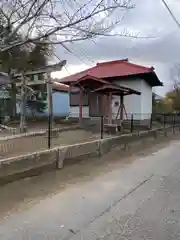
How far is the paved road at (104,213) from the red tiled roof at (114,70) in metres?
15.1

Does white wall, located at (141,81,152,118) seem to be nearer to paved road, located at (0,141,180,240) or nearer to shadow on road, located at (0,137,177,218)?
shadow on road, located at (0,137,177,218)

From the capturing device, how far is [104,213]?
4.65 metres

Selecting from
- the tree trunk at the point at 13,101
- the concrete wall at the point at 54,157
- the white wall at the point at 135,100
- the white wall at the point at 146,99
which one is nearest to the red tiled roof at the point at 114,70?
the white wall at the point at 135,100

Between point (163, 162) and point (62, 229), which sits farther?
point (163, 162)

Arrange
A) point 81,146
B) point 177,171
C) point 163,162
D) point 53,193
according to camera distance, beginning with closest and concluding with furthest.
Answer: point 53,193, point 177,171, point 81,146, point 163,162

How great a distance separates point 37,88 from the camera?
28234 mm

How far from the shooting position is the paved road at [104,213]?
12.6 ft

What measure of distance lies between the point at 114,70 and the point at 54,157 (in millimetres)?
17079

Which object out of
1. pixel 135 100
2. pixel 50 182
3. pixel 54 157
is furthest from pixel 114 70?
pixel 50 182

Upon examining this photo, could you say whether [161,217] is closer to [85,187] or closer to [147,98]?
[85,187]

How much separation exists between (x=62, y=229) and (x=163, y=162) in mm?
6154

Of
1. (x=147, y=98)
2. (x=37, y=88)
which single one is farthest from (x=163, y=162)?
(x=37, y=88)

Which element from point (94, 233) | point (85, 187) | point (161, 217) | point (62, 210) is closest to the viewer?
point (94, 233)

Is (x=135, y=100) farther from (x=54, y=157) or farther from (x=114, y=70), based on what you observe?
(x=54, y=157)
